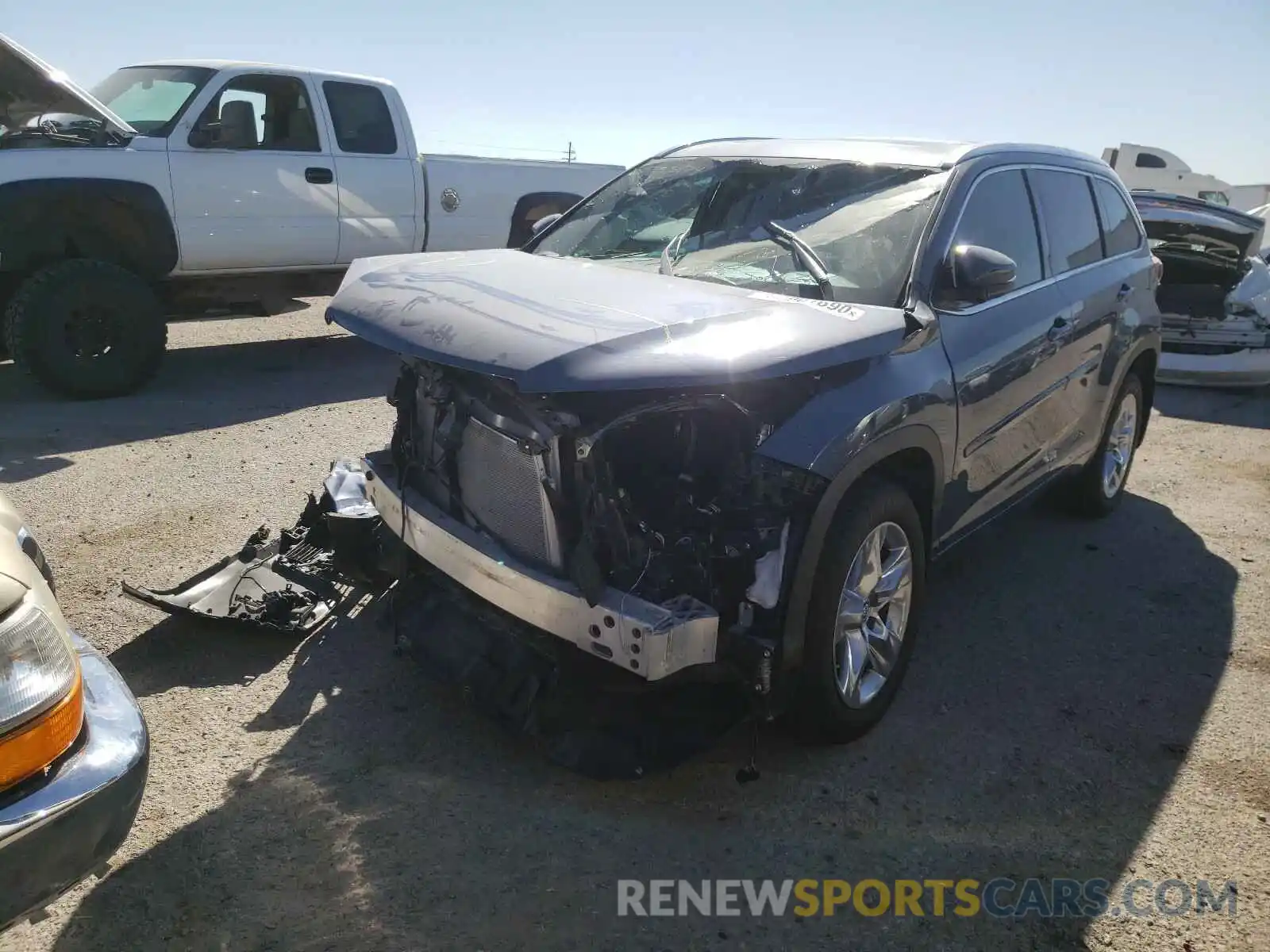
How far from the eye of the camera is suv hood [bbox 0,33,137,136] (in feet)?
20.1

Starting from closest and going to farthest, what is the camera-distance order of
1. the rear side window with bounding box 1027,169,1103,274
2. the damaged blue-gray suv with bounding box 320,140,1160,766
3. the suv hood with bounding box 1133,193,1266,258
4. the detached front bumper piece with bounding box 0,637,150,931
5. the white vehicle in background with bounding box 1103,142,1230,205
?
the detached front bumper piece with bounding box 0,637,150,931, the damaged blue-gray suv with bounding box 320,140,1160,766, the rear side window with bounding box 1027,169,1103,274, the suv hood with bounding box 1133,193,1266,258, the white vehicle in background with bounding box 1103,142,1230,205

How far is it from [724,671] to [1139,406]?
4.14m

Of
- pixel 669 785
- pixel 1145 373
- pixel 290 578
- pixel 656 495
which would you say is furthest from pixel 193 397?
pixel 1145 373

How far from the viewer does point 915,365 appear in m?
3.24

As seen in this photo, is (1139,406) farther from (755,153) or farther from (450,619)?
(450,619)

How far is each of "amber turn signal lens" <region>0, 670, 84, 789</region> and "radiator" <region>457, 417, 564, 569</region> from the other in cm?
130

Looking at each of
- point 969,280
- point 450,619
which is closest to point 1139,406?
point 969,280

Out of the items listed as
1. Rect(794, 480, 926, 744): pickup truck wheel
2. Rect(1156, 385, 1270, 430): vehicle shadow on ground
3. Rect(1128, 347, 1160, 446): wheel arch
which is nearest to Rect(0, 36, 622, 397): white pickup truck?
Rect(1128, 347, 1160, 446): wheel arch

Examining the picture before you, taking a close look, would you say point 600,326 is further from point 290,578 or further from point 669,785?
point 290,578

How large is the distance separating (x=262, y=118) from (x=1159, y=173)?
21.4 m

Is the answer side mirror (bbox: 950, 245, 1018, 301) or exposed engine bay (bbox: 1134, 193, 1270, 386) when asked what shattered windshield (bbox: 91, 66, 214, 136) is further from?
exposed engine bay (bbox: 1134, 193, 1270, 386)

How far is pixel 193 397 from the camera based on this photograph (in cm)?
723

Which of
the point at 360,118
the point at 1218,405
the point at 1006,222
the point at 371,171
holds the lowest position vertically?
the point at 1218,405

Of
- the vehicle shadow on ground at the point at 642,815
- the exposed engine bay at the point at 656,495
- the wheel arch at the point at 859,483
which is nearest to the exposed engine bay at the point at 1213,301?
the vehicle shadow on ground at the point at 642,815
